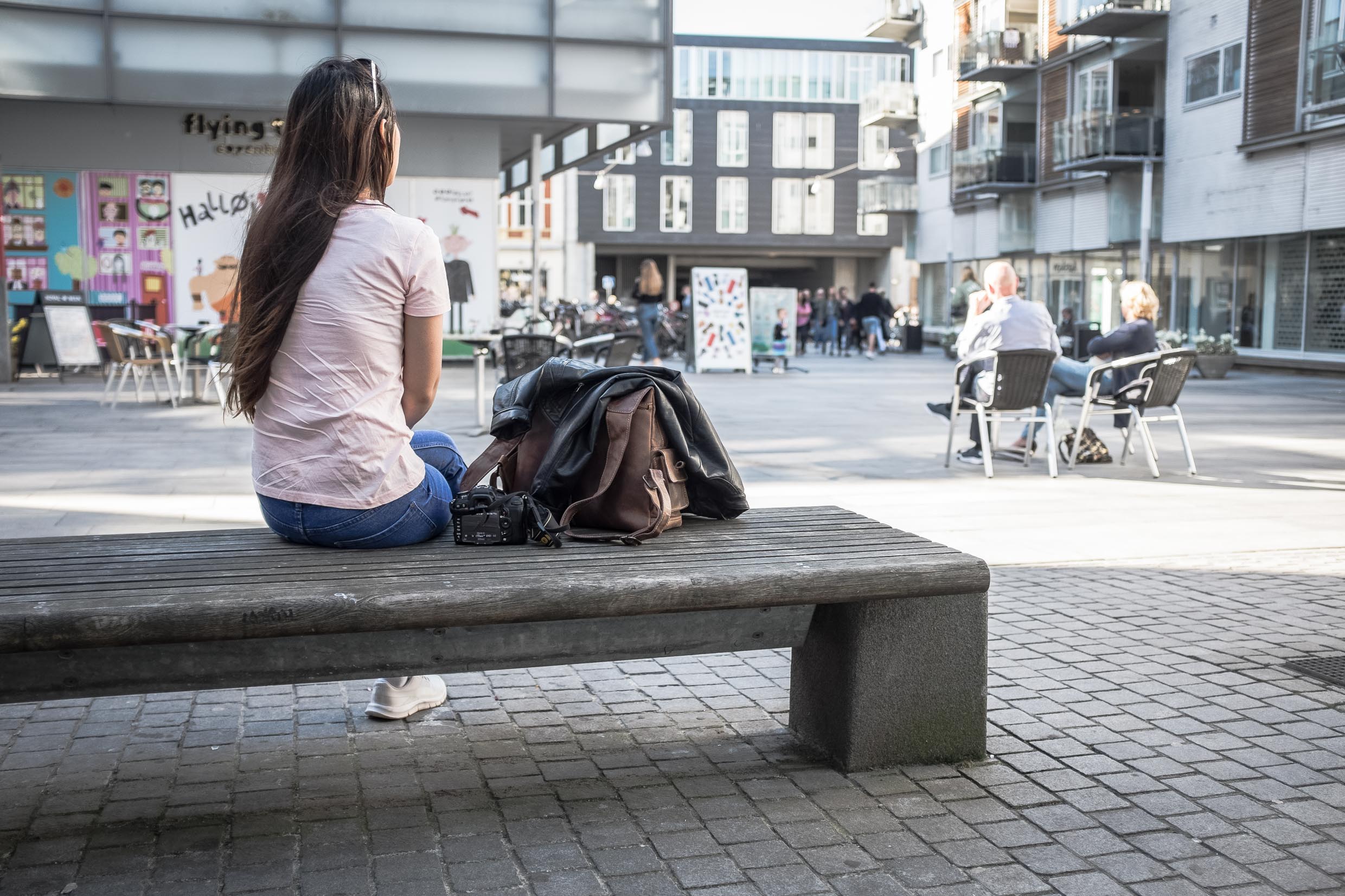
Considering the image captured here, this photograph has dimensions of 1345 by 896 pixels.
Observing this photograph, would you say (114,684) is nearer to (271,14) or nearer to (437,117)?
(271,14)

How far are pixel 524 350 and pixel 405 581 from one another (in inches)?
349

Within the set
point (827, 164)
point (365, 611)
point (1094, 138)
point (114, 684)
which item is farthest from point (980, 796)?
point (827, 164)

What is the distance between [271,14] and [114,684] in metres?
16.9

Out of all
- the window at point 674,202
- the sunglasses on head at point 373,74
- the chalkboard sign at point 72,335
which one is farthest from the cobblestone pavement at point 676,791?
the window at point 674,202

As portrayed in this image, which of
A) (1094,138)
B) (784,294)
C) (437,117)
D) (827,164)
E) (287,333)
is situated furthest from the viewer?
(827,164)

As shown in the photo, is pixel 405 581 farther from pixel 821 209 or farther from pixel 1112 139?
pixel 821 209

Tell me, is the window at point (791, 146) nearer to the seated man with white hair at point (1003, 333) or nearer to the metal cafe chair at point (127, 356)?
the metal cafe chair at point (127, 356)

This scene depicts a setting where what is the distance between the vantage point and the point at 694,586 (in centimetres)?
326

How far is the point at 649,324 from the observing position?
2344 cm

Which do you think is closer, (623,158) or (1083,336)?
(1083,336)

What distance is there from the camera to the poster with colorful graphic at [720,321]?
23219 mm

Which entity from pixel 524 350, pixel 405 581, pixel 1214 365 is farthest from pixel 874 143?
pixel 405 581

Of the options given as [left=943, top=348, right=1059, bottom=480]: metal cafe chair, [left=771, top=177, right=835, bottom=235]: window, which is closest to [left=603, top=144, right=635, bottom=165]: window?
[left=771, top=177, right=835, bottom=235]: window

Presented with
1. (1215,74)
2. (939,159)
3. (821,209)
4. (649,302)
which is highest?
(1215,74)
